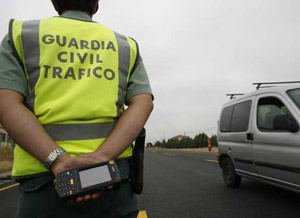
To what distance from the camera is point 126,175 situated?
1099 millimetres

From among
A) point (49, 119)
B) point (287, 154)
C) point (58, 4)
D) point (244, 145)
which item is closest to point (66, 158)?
point (49, 119)

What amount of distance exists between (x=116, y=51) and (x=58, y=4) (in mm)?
397

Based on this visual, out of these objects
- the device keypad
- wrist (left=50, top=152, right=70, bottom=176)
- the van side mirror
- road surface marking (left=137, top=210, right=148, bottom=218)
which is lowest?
road surface marking (left=137, top=210, right=148, bottom=218)

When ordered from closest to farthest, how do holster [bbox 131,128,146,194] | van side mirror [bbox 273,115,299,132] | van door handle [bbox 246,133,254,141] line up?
holster [bbox 131,128,146,194]
van side mirror [bbox 273,115,299,132]
van door handle [bbox 246,133,254,141]

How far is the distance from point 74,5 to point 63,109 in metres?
0.56

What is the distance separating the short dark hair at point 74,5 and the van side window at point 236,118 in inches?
151

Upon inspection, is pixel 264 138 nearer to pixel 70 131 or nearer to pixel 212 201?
pixel 212 201

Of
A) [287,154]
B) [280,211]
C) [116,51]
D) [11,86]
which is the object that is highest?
[116,51]

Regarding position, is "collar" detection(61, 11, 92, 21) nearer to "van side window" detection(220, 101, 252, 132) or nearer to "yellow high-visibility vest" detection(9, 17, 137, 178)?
"yellow high-visibility vest" detection(9, 17, 137, 178)

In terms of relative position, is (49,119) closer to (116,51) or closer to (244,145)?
(116,51)

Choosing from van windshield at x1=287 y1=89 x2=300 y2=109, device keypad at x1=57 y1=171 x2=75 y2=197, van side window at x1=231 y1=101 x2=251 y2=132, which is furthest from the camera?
van side window at x1=231 y1=101 x2=251 y2=132

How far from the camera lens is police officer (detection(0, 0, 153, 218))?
93 cm

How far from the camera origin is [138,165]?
3.74 feet

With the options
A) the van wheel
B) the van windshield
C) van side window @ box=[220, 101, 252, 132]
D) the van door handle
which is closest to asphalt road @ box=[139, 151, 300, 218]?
the van wheel
